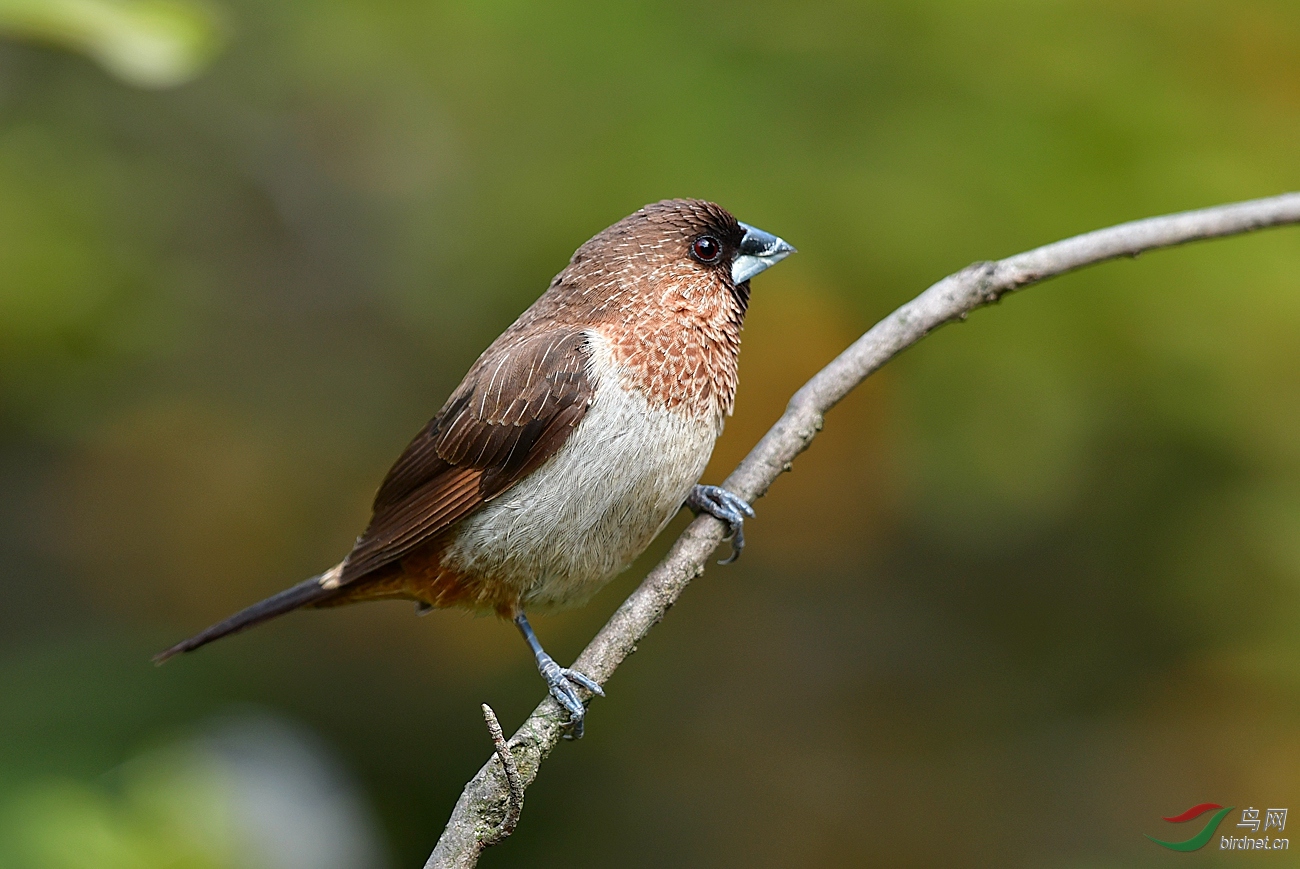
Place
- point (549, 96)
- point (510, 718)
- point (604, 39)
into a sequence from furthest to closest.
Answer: point (510, 718)
point (549, 96)
point (604, 39)

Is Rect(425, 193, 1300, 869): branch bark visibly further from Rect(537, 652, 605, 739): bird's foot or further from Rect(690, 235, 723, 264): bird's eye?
Rect(690, 235, 723, 264): bird's eye

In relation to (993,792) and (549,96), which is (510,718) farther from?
(549,96)

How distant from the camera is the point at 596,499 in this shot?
9.76ft

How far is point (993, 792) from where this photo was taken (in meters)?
4.68

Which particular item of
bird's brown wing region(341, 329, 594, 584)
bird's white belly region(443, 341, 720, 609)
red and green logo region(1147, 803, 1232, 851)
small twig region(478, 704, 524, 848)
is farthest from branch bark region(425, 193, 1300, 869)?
red and green logo region(1147, 803, 1232, 851)

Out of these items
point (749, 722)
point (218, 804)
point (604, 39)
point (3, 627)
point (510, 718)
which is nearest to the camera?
point (218, 804)

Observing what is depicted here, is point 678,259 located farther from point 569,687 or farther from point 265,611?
point 265,611

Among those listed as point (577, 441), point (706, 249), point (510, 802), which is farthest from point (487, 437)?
point (510, 802)

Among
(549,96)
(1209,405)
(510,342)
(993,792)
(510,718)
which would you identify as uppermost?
(1209,405)

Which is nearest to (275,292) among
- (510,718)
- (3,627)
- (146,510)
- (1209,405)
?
(146,510)

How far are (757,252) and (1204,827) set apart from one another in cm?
223

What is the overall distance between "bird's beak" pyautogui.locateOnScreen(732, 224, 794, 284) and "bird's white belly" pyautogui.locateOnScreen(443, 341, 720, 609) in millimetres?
464

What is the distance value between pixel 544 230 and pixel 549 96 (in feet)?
1.78

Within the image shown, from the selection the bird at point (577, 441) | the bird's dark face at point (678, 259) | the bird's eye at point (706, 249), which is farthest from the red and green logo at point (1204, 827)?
the bird's eye at point (706, 249)
